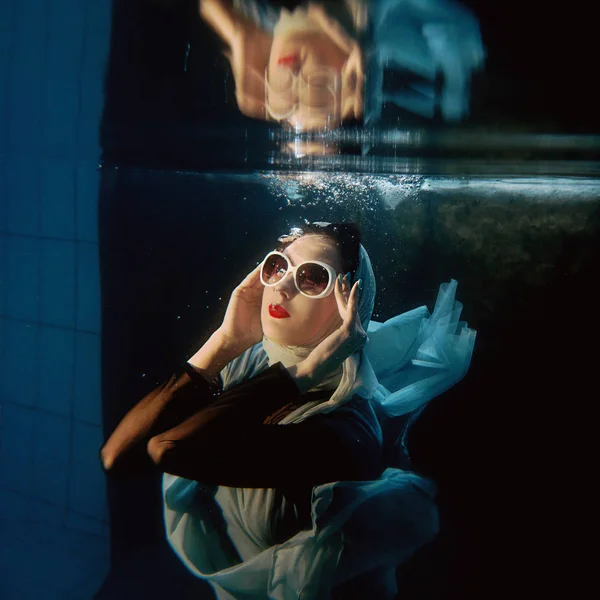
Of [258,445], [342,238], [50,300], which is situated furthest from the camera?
[50,300]

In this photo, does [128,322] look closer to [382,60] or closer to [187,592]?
[187,592]

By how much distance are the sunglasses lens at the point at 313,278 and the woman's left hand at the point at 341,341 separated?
1.3 inches

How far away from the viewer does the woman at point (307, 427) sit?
1127mm

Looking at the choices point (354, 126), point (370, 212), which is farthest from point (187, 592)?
point (354, 126)

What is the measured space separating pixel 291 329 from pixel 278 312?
0.05 metres

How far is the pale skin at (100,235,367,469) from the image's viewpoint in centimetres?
115

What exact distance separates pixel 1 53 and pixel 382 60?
4.02 feet

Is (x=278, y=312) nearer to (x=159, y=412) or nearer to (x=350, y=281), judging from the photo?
(x=350, y=281)

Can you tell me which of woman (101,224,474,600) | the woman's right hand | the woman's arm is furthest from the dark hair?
the woman's arm

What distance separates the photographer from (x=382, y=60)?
3.71 feet

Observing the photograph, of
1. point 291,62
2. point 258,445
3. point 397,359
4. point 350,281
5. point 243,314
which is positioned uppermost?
point 291,62

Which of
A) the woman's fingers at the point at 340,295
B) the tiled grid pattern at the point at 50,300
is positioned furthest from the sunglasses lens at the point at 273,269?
the tiled grid pattern at the point at 50,300

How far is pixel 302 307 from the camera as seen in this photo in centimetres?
117

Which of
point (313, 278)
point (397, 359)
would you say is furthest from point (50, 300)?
point (397, 359)
